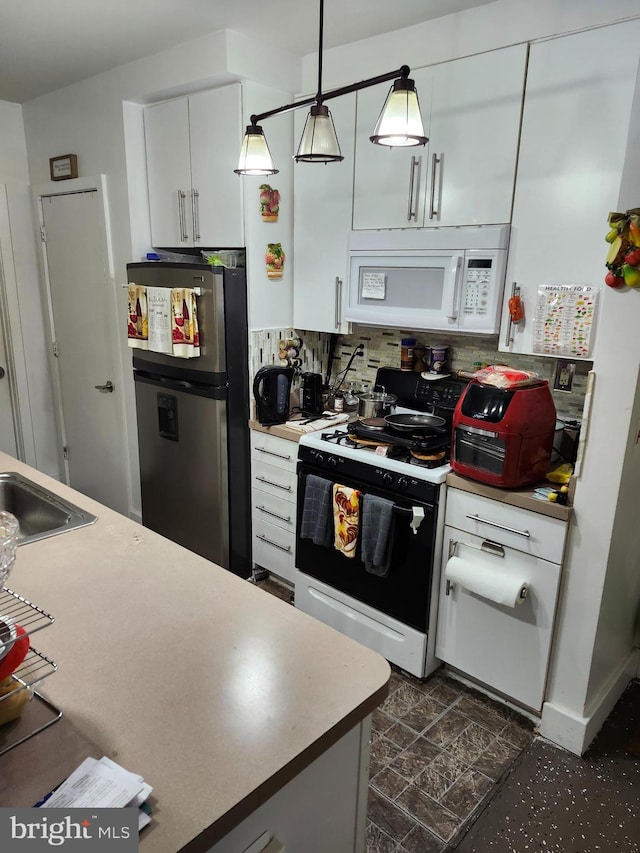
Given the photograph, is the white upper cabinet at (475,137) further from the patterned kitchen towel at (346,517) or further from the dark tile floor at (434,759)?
the dark tile floor at (434,759)

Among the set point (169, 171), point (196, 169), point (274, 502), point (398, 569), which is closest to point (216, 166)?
point (196, 169)

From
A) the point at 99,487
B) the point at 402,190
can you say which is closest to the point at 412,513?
the point at 402,190

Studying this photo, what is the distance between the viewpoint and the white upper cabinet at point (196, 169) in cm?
269

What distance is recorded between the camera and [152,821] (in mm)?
784

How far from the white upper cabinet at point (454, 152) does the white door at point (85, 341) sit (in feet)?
5.34

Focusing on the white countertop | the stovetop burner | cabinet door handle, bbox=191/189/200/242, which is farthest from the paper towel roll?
cabinet door handle, bbox=191/189/200/242

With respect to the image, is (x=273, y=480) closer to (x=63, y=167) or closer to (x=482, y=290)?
(x=482, y=290)

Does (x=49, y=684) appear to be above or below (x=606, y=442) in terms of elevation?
below

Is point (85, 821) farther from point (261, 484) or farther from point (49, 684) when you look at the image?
point (261, 484)

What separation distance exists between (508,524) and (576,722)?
2.33 feet

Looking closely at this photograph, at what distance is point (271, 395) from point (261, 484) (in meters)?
0.47

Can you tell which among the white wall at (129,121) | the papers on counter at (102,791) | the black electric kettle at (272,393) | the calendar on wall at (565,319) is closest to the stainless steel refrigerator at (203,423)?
the black electric kettle at (272,393)

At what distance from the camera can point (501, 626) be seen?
6.99 feet

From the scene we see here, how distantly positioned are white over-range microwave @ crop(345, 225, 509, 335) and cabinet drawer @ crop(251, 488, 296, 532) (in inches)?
36.8
